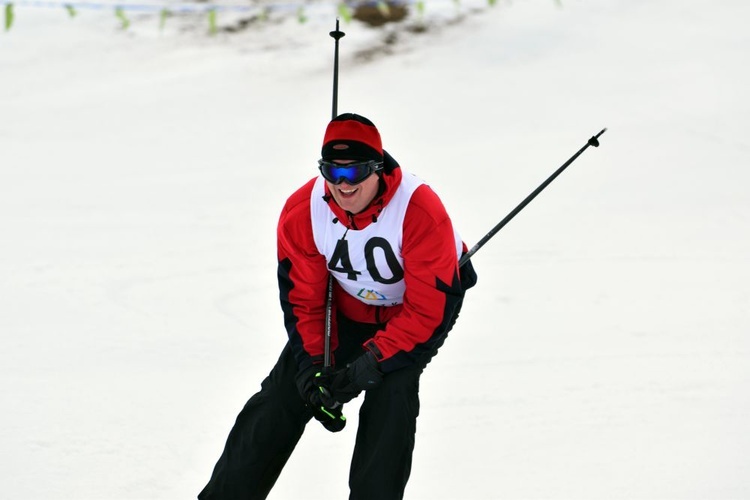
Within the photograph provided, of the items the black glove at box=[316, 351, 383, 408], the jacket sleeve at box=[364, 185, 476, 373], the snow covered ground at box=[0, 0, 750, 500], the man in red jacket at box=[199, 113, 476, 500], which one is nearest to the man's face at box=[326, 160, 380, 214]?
the man in red jacket at box=[199, 113, 476, 500]

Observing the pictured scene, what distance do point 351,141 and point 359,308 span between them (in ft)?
1.73

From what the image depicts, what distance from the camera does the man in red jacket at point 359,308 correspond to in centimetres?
250

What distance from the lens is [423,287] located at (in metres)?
2.52

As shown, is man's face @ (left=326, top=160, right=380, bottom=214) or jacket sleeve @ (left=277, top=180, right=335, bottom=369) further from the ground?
man's face @ (left=326, top=160, right=380, bottom=214)

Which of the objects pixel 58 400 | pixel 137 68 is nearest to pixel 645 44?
pixel 137 68

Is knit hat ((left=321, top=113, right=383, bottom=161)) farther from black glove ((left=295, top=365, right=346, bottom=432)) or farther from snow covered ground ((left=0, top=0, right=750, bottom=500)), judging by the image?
snow covered ground ((left=0, top=0, right=750, bottom=500))

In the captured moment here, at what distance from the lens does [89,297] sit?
4.48 metres

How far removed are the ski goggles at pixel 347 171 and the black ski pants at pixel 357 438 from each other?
52cm

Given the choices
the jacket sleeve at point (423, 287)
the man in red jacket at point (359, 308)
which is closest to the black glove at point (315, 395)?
the man in red jacket at point (359, 308)

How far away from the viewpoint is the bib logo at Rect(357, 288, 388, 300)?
2.70 m

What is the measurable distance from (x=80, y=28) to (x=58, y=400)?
16.5 ft

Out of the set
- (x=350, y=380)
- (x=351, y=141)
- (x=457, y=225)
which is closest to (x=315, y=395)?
(x=350, y=380)

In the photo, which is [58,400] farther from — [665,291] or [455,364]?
[665,291]

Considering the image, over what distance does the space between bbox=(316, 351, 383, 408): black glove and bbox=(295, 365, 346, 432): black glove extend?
0.01 m
